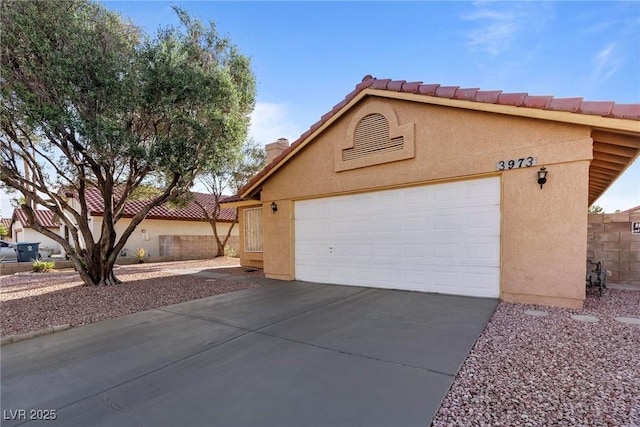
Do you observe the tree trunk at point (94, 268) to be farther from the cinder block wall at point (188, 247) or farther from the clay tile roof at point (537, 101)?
the clay tile roof at point (537, 101)

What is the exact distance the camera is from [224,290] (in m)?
9.00

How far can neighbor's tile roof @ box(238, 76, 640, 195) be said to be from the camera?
545 centimetres

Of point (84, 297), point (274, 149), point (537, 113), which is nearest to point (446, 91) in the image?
point (537, 113)

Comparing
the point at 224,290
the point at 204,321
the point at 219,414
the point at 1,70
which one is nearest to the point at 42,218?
the point at 1,70

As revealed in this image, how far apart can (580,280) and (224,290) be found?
8.57m

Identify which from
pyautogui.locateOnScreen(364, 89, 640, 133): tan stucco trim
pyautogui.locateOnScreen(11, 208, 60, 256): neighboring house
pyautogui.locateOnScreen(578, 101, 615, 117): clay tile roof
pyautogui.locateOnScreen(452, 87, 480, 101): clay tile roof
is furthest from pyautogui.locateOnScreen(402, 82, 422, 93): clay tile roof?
pyautogui.locateOnScreen(11, 208, 60, 256): neighboring house

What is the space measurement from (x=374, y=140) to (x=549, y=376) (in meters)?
6.58

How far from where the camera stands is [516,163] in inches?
258

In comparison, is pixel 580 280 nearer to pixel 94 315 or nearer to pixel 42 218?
pixel 94 315

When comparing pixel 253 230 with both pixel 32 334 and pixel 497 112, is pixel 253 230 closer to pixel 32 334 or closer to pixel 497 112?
pixel 32 334

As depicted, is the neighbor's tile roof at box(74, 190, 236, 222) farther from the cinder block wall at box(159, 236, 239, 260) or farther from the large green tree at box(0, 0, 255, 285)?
the large green tree at box(0, 0, 255, 285)

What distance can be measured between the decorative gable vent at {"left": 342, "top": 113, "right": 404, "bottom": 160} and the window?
5.88 m

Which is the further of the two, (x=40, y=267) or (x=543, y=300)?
(x=40, y=267)

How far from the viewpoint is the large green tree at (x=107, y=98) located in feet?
23.5
